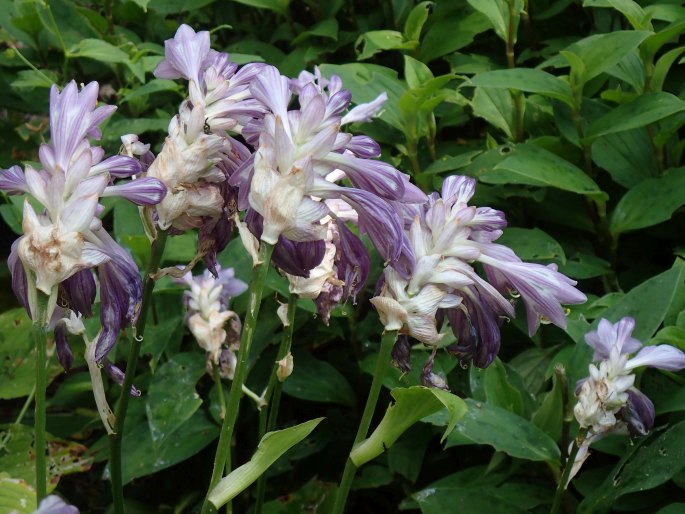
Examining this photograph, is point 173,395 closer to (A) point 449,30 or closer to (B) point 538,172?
(B) point 538,172

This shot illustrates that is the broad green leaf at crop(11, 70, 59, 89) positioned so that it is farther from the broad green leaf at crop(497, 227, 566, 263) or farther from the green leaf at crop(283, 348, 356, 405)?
the broad green leaf at crop(497, 227, 566, 263)

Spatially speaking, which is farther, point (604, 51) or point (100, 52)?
point (100, 52)

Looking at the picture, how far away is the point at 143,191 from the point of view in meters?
0.69

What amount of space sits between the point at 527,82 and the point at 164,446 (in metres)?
0.87

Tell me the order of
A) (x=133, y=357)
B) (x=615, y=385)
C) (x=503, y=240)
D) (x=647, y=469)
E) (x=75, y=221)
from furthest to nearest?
(x=503, y=240) < (x=647, y=469) < (x=615, y=385) < (x=133, y=357) < (x=75, y=221)

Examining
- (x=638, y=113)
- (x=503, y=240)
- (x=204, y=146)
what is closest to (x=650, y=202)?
(x=638, y=113)

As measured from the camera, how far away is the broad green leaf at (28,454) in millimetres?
1521

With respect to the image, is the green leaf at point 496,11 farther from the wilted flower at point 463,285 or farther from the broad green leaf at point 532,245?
the wilted flower at point 463,285

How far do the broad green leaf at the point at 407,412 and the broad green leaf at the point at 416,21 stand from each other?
1.12 meters

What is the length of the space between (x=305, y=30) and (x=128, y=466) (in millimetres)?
1056

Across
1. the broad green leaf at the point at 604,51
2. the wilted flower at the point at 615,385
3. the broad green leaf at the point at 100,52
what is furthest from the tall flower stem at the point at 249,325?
the broad green leaf at the point at 100,52

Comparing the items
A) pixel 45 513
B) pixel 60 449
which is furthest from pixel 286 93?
pixel 60 449

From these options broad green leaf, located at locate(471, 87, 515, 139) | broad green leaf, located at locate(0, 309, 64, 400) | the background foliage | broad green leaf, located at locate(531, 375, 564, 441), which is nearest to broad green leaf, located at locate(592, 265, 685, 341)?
the background foliage

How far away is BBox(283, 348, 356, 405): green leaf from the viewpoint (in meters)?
1.59
